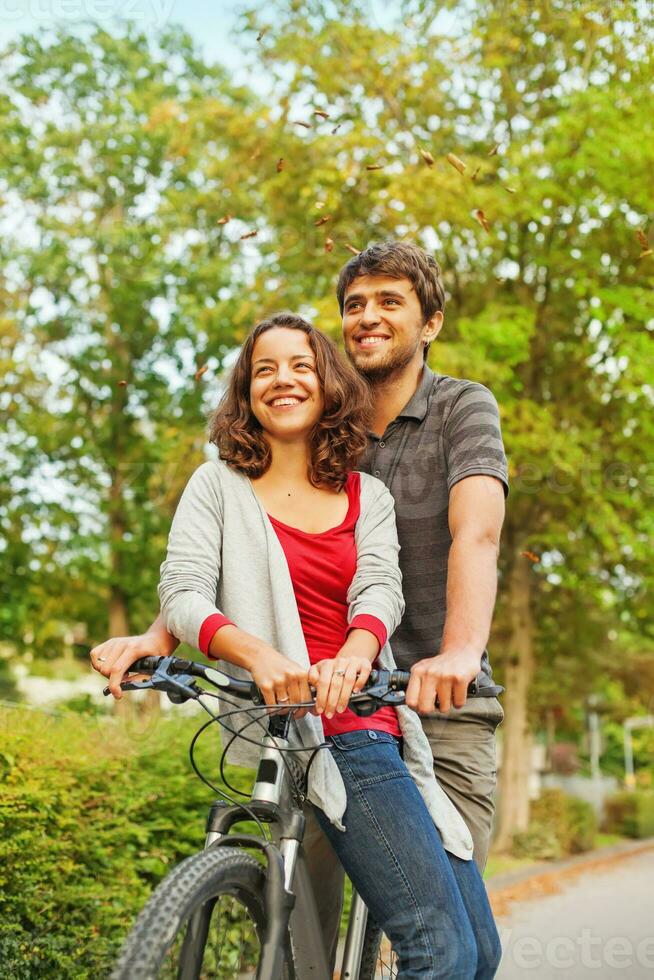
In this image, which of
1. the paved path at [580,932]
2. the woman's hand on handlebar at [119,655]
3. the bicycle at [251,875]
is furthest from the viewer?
the paved path at [580,932]

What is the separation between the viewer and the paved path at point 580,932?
7.09 meters

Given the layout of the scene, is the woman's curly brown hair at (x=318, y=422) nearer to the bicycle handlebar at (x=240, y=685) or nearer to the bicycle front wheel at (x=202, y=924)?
the bicycle handlebar at (x=240, y=685)

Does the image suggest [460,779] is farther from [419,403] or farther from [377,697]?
[419,403]

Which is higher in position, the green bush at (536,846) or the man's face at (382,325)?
the man's face at (382,325)

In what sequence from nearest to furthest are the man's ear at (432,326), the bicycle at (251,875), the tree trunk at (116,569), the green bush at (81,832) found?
1. the bicycle at (251,875)
2. the man's ear at (432,326)
3. the green bush at (81,832)
4. the tree trunk at (116,569)

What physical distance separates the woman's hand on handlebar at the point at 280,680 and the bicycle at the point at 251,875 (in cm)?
3

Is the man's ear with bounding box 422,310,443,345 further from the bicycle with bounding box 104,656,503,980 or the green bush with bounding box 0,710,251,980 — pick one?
the green bush with bounding box 0,710,251,980

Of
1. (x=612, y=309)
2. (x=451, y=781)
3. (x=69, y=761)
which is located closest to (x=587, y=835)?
(x=612, y=309)

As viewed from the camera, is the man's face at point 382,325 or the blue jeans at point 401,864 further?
the man's face at point 382,325

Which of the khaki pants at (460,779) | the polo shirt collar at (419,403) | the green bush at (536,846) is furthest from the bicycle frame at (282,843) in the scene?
the green bush at (536,846)

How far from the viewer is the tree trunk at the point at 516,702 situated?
17.2m

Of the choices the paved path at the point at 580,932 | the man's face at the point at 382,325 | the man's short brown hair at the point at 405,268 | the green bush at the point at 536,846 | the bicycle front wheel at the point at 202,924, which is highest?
the man's short brown hair at the point at 405,268

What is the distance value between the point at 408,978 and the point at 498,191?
12372mm

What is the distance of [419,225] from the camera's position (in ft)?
43.6
